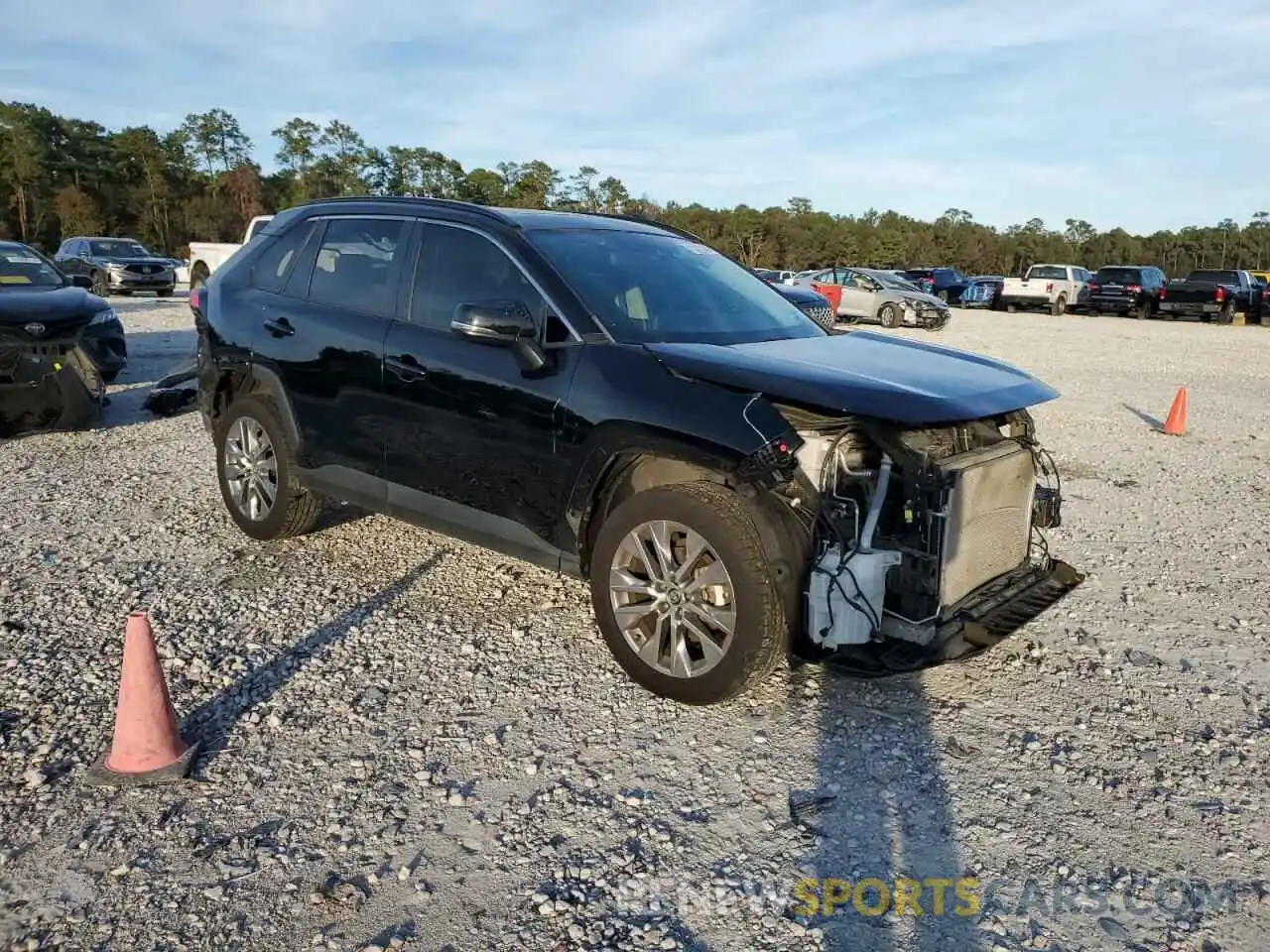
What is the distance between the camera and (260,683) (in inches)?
158

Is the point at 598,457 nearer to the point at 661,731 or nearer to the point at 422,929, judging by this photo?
the point at 661,731

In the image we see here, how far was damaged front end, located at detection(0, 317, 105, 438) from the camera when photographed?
7844 mm

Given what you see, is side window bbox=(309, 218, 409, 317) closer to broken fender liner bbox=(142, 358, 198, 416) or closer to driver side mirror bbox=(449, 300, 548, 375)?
driver side mirror bbox=(449, 300, 548, 375)

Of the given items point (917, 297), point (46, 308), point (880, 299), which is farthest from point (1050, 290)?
point (46, 308)

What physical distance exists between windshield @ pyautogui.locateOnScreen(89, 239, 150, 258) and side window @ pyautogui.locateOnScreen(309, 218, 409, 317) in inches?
975

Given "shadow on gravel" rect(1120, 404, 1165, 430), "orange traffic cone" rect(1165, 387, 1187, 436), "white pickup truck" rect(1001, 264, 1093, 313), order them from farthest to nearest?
"white pickup truck" rect(1001, 264, 1093, 313)
"shadow on gravel" rect(1120, 404, 1165, 430)
"orange traffic cone" rect(1165, 387, 1187, 436)

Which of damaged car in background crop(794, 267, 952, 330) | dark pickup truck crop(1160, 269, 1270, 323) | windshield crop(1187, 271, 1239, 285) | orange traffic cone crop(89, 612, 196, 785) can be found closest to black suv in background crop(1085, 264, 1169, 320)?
dark pickup truck crop(1160, 269, 1270, 323)

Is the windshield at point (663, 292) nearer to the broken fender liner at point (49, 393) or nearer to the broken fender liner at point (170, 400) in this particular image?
the broken fender liner at point (49, 393)

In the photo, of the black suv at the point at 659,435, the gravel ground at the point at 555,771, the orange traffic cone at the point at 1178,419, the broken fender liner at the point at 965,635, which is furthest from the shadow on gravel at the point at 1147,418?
the broken fender liner at the point at 965,635

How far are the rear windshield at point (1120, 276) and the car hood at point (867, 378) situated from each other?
110 feet

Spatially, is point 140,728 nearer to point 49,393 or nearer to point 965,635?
point 965,635

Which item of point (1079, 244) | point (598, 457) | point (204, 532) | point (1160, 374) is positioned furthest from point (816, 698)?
point (1079, 244)

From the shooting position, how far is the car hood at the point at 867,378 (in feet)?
11.4

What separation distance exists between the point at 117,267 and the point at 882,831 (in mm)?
27521
